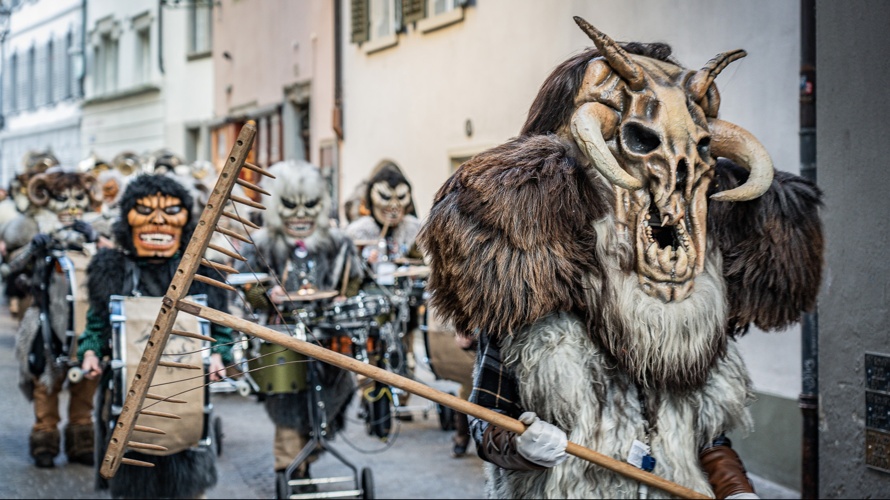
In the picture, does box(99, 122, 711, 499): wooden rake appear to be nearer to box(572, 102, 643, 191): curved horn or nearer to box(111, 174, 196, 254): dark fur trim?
box(572, 102, 643, 191): curved horn

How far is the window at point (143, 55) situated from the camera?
28998 millimetres

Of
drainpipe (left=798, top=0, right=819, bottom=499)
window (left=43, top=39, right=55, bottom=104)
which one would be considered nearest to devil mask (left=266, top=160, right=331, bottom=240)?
drainpipe (left=798, top=0, right=819, bottom=499)

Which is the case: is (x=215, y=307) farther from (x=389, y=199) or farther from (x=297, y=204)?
(x=389, y=199)

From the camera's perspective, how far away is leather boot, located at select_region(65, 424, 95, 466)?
8.60 meters

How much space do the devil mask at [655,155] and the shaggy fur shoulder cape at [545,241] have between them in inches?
3.7

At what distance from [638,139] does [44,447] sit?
20.2ft

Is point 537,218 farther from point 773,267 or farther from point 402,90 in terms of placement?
point 402,90

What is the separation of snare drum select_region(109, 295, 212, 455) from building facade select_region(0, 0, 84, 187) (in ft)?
88.9

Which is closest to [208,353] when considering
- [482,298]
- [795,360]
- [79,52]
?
[482,298]

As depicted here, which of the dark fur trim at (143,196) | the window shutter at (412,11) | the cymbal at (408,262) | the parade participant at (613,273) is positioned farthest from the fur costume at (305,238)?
the window shutter at (412,11)

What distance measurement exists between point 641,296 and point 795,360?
4.25 meters

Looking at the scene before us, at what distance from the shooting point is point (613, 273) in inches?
132

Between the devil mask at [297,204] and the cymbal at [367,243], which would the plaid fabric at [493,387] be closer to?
the devil mask at [297,204]

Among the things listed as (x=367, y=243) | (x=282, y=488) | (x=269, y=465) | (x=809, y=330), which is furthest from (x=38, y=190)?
(x=809, y=330)
